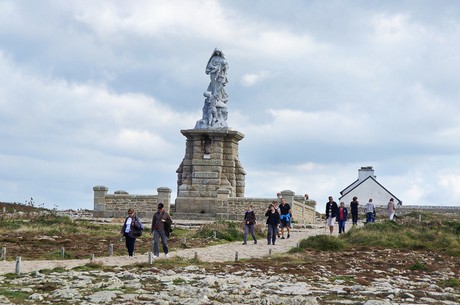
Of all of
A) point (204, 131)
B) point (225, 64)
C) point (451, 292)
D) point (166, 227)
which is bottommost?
point (451, 292)

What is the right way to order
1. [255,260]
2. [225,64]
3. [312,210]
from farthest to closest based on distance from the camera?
[312,210] < [225,64] < [255,260]

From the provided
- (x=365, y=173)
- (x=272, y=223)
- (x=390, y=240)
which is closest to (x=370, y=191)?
(x=365, y=173)

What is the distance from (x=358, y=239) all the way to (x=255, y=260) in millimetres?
7705

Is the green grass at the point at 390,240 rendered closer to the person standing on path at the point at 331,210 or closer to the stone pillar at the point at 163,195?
the person standing on path at the point at 331,210

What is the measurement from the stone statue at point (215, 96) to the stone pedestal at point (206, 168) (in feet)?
2.15

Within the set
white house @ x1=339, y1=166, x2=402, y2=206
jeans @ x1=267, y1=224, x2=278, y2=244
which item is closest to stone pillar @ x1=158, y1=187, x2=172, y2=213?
jeans @ x1=267, y1=224, x2=278, y2=244

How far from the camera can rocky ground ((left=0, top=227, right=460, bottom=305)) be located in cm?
1456

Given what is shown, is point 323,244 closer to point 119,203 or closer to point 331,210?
point 331,210

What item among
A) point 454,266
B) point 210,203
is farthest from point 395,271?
point 210,203

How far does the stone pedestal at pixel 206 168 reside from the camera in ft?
145

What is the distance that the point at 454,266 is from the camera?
883 inches

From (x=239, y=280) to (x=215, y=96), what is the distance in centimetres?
2932

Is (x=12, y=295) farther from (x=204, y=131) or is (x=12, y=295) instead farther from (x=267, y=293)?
(x=204, y=131)

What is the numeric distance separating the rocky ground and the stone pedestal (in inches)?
781
